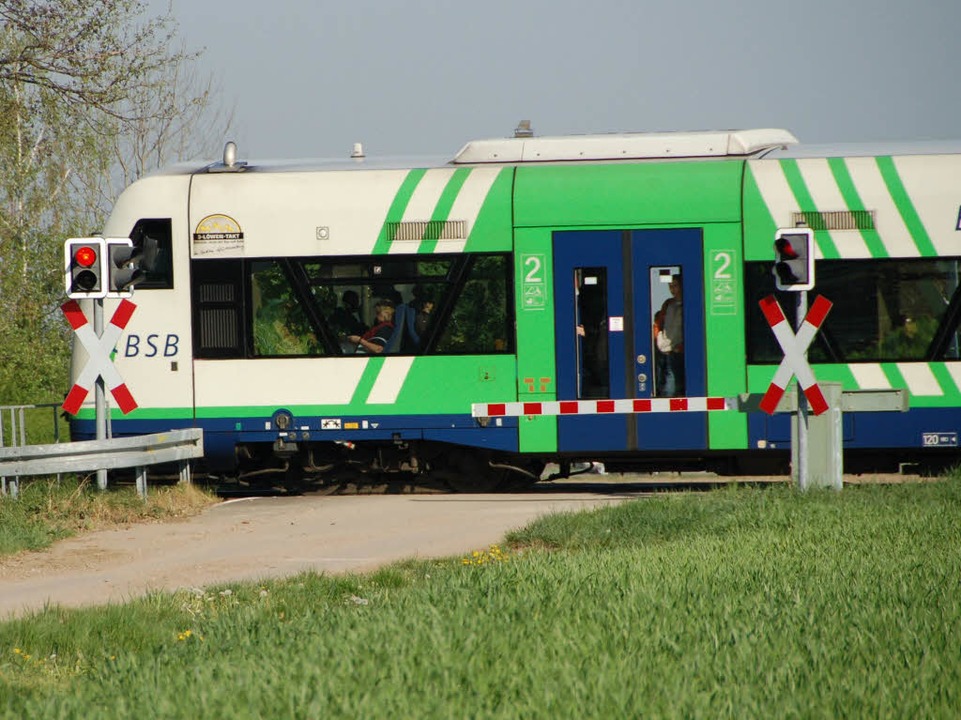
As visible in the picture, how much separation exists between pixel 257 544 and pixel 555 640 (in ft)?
20.3

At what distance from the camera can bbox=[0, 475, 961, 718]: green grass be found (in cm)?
500

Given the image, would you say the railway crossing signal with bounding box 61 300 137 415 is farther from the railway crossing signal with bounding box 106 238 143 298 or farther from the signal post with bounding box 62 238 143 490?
the railway crossing signal with bounding box 106 238 143 298

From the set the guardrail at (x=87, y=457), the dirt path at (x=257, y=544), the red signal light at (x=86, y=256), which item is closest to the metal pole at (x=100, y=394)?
the guardrail at (x=87, y=457)

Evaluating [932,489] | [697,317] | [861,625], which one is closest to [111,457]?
[697,317]

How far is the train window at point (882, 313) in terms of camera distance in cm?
1524

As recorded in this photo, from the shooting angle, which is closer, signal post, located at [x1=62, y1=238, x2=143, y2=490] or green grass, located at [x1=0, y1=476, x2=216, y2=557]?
green grass, located at [x1=0, y1=476, x2=216, y2=557]

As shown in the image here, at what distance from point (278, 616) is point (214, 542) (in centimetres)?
443

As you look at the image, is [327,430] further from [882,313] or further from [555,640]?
[555,640]

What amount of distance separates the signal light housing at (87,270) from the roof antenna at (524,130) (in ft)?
18.8

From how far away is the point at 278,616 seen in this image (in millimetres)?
7641

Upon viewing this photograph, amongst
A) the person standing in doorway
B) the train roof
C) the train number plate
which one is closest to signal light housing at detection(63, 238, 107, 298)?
the train roof

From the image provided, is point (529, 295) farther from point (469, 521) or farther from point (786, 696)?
point (786, 696)

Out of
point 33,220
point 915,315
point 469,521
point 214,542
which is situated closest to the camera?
point 214,542

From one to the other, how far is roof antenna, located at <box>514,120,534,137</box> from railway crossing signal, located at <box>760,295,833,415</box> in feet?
15.7
